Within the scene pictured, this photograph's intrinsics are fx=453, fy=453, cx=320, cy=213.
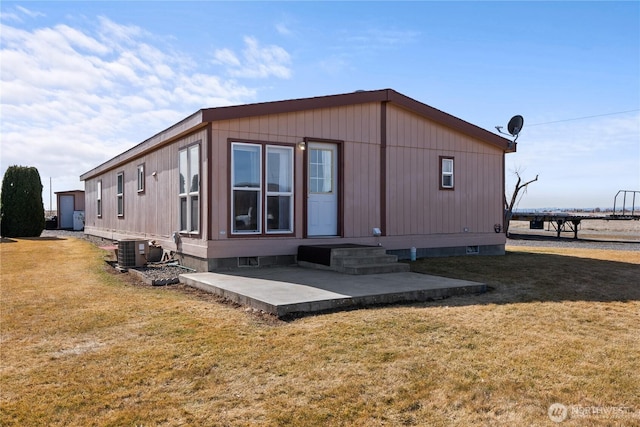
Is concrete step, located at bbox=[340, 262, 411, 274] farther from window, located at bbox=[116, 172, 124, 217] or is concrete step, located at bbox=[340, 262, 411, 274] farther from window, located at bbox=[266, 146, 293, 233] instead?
window, located at bbox=[116, 172, 124, 217]

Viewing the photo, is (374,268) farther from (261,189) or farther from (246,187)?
(246,187)

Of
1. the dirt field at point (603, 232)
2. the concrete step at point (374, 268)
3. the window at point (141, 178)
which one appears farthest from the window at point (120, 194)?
the dirt field at point (603, 232)

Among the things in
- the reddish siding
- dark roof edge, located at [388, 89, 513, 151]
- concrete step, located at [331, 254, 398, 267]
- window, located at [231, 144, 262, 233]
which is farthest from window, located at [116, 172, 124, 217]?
dark roof edge, located at [388, 89, 513, 151]

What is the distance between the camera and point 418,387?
325 cm

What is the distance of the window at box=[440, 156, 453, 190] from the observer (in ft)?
37.7

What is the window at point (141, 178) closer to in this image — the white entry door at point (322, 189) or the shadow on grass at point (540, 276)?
the white entry door at point (322, 189)

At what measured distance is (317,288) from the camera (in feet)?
20.8

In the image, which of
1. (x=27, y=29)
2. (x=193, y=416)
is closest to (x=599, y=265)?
(x=193, y=416)

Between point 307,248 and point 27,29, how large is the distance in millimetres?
6668

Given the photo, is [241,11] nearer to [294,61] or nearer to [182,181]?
[294,61]

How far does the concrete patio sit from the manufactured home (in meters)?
1.18

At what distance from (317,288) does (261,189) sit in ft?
10.3

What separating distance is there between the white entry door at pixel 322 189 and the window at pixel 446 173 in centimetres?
313

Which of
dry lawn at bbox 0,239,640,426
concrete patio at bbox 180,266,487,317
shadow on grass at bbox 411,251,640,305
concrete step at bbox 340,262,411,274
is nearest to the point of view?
dry lawn at bbox 0,239,640,426
